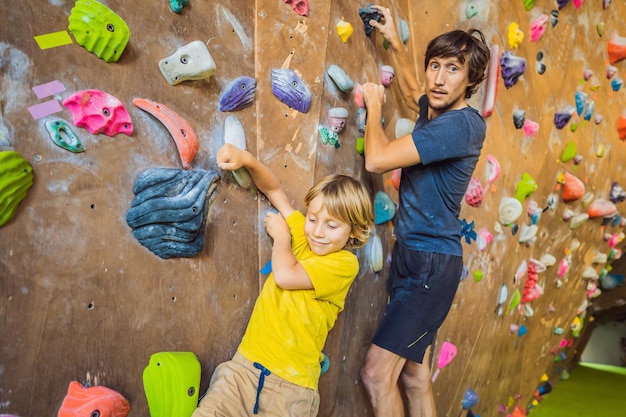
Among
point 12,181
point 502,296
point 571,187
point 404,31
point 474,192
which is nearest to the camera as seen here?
point 12,181

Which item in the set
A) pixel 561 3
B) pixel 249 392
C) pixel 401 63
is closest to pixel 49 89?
pixel 249 392

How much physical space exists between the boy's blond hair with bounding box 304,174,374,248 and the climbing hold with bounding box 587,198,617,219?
7.68ft

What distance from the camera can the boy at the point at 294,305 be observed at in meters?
1.33

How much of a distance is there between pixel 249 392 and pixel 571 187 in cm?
229

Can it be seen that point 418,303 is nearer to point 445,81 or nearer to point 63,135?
point 445,81

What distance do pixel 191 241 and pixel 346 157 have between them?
623mm

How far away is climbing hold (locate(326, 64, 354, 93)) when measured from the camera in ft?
5.16

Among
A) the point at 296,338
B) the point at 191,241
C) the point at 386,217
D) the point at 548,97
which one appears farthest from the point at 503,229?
the point at 191,241

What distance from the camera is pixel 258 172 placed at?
140cm

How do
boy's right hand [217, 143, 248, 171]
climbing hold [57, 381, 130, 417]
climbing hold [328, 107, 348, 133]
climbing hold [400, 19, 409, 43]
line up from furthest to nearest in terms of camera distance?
climbing hold [400, 19, 409, 43]
climbing hold [328, 107, 348, 133]
boy's right hand [217, 143, 248, 171]
climbing hold [57, 381, 130, 417]

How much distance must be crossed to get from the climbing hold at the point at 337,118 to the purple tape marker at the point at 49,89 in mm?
775

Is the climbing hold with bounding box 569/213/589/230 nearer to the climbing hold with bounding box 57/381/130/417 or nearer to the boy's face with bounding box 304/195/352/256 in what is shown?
the boy's face with bounding box 304/195/352/256

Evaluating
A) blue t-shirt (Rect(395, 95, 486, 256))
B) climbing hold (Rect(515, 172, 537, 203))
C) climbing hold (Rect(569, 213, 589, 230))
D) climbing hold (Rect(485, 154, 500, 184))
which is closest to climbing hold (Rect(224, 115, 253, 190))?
blue t-shirt (Rect(395, 95, 486, 256))

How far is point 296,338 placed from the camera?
1351 millimetres
